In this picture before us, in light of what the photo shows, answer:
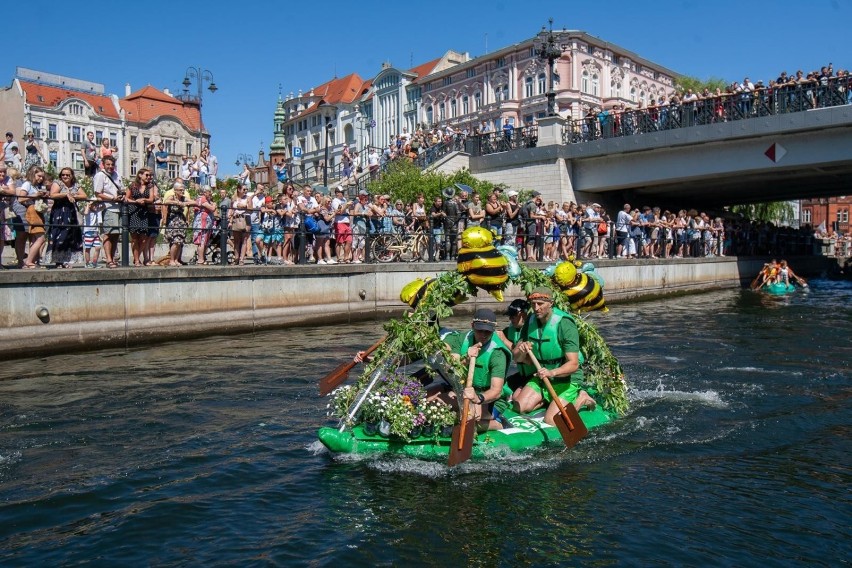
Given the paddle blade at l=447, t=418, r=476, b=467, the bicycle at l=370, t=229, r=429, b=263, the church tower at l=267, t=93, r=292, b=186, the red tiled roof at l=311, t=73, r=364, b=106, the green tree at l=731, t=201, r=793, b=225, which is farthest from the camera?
the red tiled roof at l=311, t=73, r=364, b=106

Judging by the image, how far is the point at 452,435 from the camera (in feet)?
25.5

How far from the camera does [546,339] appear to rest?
29.9 feet

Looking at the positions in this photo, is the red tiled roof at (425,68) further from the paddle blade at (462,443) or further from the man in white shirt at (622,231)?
the paddle blade at (462,443)

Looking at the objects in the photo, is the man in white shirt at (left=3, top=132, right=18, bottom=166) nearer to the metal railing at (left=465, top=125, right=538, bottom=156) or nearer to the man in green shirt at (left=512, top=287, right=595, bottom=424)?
the man in green shirt at (left=512, top=287, right=595, bottom=424)

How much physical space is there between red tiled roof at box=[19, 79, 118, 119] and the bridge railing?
6706 cm

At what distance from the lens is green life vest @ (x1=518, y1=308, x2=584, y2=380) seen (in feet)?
29.8

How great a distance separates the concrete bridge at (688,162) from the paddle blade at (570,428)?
2179 cm

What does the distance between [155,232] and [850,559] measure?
13412 millimetres

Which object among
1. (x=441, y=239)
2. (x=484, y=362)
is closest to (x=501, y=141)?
(x=441, y=239)

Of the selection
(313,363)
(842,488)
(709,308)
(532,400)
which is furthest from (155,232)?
(709,308)

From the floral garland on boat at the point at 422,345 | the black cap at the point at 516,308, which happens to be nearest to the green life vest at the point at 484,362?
the floral garland on boat at the point at 422,345

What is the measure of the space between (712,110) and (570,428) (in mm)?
24039

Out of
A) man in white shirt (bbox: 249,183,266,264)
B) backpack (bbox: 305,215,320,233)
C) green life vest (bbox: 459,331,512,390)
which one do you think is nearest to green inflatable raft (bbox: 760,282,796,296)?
backpack (bbox: 305,215,320,233)

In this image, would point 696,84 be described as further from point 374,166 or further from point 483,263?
point 483,263
